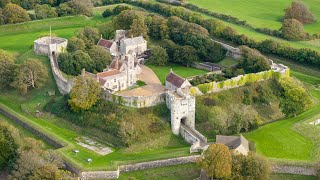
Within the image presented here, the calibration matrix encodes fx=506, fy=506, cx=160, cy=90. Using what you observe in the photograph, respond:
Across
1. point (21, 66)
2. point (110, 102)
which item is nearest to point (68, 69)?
point (21, 66)

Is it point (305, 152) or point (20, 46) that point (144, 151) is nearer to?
point (305, 152)

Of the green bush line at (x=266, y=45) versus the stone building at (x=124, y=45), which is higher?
the stone building at (x=124, y=45)

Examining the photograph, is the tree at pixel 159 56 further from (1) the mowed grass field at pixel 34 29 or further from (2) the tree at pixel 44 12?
(2) the tree at pixel 44 12

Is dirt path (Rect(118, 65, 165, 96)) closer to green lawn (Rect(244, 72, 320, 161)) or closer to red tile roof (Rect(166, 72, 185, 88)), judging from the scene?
red tile roof (Rect(166, 72, 185, 88))

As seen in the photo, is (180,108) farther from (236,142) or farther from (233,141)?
(236,142)

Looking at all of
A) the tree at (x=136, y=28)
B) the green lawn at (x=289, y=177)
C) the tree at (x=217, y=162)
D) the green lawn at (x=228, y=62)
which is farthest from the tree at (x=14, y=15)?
the green lawn at (x=289, y=177)

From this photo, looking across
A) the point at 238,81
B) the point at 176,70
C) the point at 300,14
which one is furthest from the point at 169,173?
the point at 300,14
